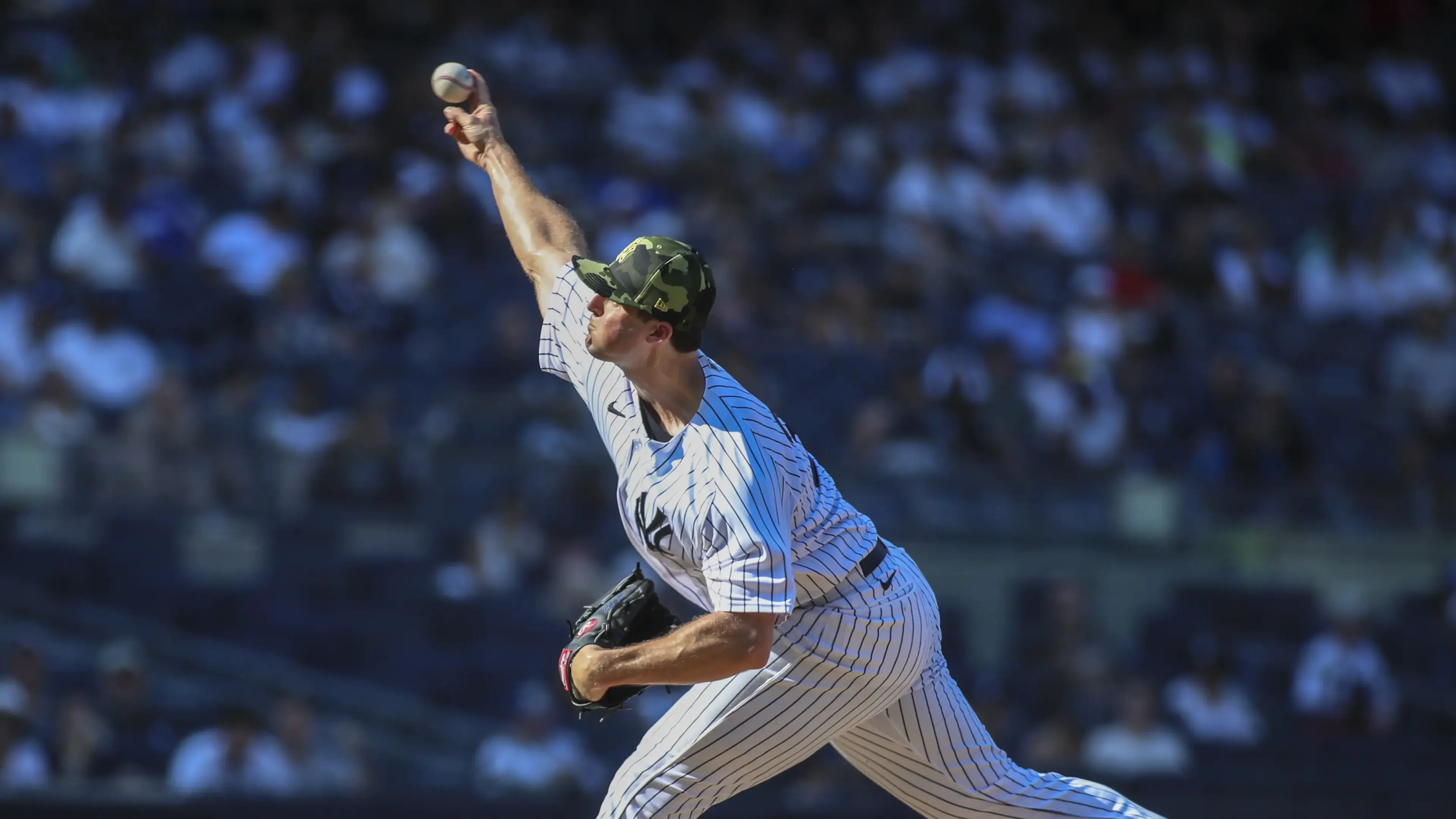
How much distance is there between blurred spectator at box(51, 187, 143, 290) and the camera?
31.7ft

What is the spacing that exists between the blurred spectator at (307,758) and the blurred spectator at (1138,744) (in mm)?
3303

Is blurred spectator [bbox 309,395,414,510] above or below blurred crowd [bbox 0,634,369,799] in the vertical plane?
above

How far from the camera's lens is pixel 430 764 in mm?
8125

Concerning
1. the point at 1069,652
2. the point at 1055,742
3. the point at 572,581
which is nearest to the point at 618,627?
the point at 1055,742

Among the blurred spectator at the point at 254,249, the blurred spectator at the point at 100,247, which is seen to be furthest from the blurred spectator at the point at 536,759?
the blurred spectator at the point at 100,247

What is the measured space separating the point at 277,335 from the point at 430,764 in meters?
2.59

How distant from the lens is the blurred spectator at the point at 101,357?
919cm

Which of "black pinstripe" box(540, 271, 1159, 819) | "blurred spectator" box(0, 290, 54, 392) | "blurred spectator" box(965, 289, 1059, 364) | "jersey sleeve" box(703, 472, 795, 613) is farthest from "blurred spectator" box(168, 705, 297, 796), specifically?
"blurred spectator" box(965, 289, 1059, 364)

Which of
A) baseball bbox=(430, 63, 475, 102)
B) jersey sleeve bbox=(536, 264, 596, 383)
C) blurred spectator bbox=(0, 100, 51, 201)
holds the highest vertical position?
blurred spectator bbox=(0, 100, 51, 201)

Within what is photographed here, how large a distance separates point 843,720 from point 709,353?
589 cm

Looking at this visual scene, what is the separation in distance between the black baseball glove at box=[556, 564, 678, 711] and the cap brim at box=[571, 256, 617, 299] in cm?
63

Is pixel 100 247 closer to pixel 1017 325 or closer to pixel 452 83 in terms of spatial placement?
pixel 1017 325

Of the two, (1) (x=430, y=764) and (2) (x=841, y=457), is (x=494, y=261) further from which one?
(1) (x=430, y=764)

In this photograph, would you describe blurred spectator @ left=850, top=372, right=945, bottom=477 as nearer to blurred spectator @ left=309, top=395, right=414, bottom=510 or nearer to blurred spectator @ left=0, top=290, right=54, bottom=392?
blurred spectator @ left=309, top=395, right=414, bottom=510
